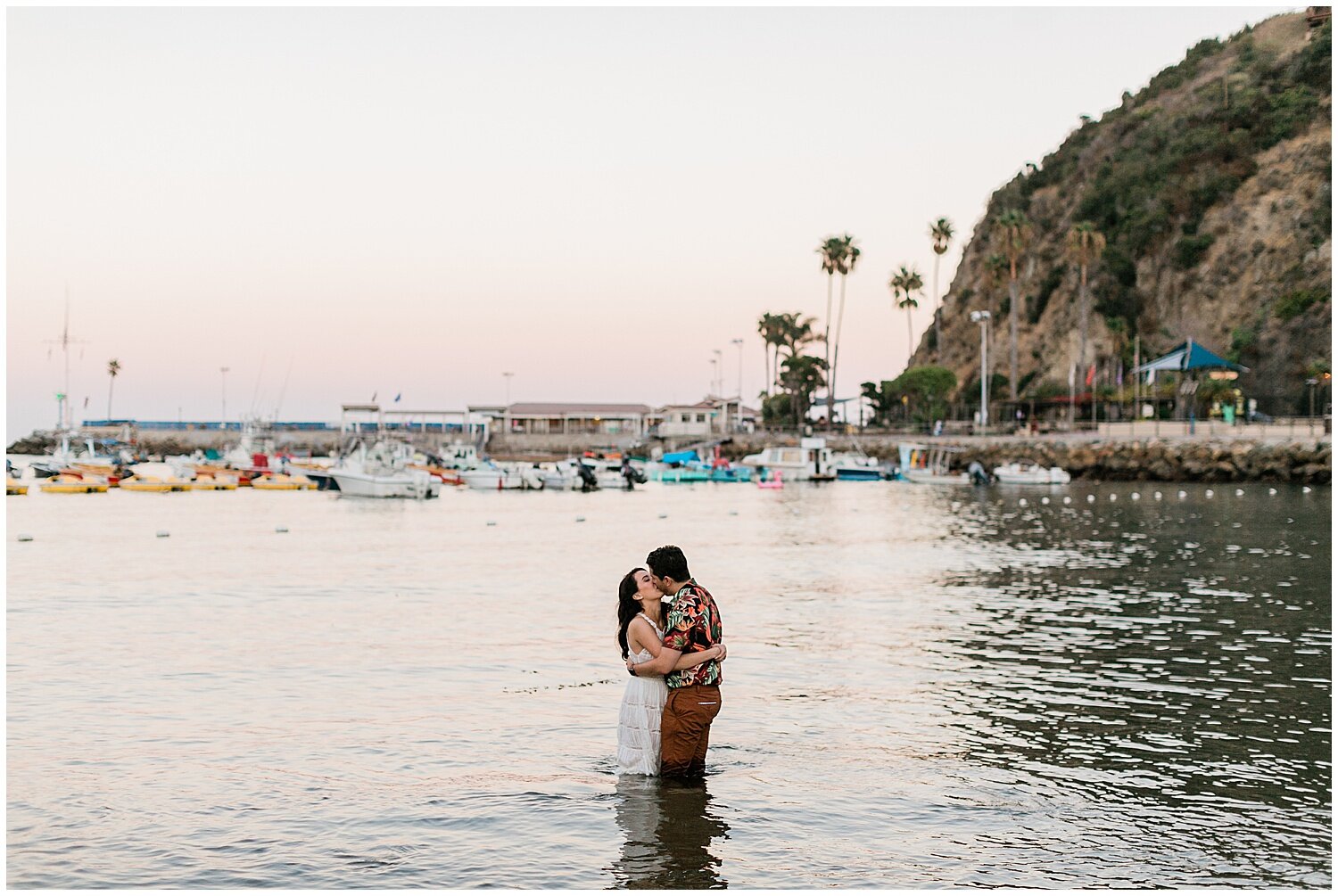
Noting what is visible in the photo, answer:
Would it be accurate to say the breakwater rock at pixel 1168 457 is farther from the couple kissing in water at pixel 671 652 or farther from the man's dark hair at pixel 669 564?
the man's dark hair at pixel 669 564

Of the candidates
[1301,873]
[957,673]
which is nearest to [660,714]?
[1301,873]

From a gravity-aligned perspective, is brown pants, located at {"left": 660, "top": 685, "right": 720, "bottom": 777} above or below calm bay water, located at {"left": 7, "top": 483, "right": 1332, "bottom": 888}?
above

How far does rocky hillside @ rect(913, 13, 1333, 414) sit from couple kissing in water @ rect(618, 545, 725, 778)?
3450 inches

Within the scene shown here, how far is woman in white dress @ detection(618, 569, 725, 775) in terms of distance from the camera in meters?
9.49

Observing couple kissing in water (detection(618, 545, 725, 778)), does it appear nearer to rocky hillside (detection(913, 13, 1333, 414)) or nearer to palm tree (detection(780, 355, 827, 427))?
rocky hillside (detection(913, 13, 1333, 414))

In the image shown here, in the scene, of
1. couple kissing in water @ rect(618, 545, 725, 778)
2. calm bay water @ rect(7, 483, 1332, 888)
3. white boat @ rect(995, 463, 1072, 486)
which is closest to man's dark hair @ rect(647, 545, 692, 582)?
couple kissing in water @ rect(618, 545, 725, 778)

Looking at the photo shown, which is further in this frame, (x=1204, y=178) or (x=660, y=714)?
(x=1204, y=178)

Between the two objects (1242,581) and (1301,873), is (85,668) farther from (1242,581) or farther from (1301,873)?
(1242,581)

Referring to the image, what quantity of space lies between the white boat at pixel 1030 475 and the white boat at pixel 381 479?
34.3 m

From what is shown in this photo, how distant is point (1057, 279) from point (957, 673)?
113 metres

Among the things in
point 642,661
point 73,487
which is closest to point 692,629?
point 642,661

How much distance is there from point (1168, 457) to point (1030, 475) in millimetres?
8440

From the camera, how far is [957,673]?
15.9 m

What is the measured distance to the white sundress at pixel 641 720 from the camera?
9.79 meters
